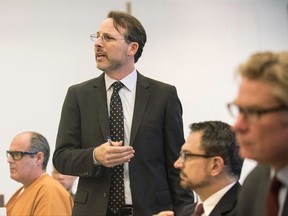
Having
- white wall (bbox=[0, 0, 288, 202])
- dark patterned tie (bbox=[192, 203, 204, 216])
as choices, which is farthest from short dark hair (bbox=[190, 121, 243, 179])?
white wall (bbox=[0, 0, 288, 202])

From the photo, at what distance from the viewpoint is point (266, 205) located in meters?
1.67

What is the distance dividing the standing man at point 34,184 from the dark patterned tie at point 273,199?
2.01 m

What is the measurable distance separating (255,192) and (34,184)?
2.22 m

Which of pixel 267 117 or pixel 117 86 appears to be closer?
pixel 267 117

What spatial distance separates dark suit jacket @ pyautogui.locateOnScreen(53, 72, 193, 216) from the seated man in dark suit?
12.6 inches

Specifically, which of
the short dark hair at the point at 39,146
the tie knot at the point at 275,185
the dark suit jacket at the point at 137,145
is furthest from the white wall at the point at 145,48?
the tie knot at the point at 275,185

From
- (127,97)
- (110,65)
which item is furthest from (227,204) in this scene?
(110,65)

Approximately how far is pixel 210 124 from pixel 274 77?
982 mm

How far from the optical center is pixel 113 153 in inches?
100

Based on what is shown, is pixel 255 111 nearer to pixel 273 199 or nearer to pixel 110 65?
pixel 273 199

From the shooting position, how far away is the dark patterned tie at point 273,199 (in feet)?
5.40

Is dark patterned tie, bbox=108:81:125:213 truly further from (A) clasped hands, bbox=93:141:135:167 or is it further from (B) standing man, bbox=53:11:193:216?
(A) clasped hands, bbox=93:141:135:167

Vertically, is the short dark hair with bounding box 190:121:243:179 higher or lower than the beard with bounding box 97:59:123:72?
lower

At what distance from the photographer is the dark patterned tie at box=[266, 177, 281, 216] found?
164 cm
